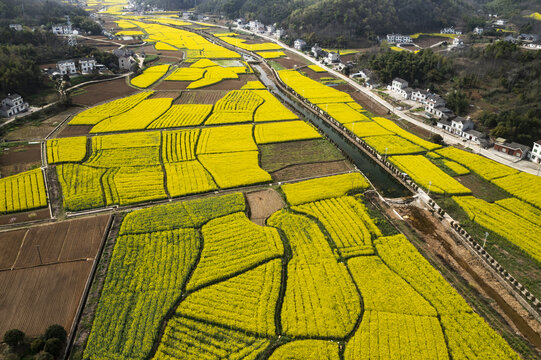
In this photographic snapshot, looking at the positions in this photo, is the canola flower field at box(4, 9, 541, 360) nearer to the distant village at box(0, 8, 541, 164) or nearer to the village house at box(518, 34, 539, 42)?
the distant village at box(0, 8, 541, 164)

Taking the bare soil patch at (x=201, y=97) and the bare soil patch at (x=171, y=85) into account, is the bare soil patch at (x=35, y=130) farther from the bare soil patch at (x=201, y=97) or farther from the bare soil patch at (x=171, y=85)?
the bare soil patch at (x=171, y=85)

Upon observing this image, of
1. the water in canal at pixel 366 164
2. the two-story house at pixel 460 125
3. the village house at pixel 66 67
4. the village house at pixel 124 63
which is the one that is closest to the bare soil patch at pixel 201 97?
the water in canal at pixel 366 164

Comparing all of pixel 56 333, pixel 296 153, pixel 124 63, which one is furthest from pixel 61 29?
pixel 56 333

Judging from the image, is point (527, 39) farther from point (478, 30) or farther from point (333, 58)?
point (333, 58)

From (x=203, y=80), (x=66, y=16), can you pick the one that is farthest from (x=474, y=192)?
(x=66, y=16)

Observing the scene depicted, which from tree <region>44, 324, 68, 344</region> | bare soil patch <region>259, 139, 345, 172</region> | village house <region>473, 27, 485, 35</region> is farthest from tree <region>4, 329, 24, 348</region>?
village house <region>473, 27, 485, 35</region>
